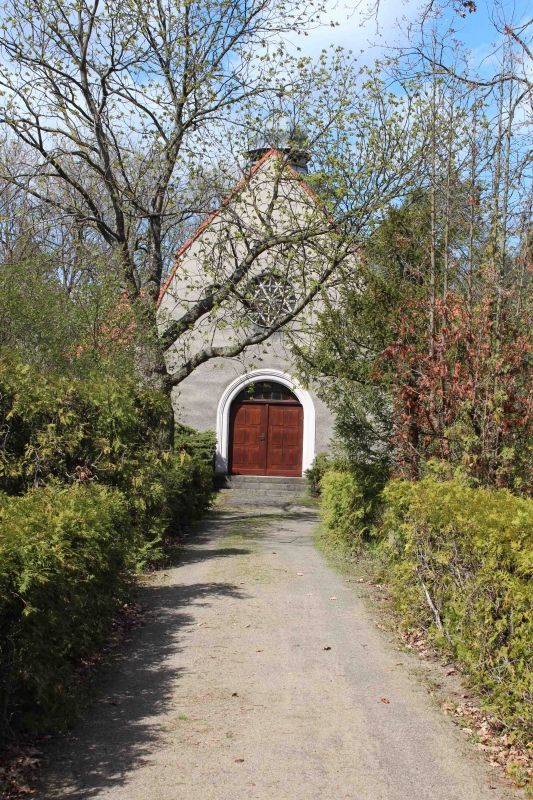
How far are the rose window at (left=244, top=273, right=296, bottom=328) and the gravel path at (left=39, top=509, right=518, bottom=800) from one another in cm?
857

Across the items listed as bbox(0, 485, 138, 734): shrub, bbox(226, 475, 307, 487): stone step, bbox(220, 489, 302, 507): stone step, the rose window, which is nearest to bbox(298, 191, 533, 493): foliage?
the rose window

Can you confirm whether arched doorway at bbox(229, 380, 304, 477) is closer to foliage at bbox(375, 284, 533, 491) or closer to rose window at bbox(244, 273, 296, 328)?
rose window at bbox(244, 273, 296, 328)

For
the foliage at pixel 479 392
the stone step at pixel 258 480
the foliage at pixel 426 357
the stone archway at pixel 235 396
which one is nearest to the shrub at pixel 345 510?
the foliage at pixel 426 357

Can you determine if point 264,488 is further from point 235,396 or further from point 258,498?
point 235,396

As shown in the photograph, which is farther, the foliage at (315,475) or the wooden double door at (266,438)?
the wooden double door at (266,438)

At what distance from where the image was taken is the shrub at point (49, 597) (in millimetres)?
4668

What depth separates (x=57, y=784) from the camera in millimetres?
4434

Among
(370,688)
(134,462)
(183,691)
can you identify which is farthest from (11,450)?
(370,688)

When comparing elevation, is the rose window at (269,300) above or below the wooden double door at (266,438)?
above

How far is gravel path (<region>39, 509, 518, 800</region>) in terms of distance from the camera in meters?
4.50

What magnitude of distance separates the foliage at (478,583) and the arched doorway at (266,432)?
19.0 meters

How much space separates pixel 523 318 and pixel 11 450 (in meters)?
5.69

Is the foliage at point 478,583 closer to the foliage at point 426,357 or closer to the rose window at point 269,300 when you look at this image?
the foliage at point 426,357

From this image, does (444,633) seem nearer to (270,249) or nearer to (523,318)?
(523,318)
